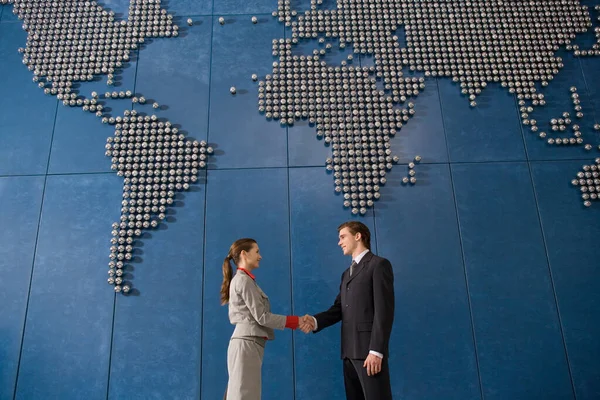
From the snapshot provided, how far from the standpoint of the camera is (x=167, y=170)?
409 cm

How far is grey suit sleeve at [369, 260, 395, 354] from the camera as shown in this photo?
258cm

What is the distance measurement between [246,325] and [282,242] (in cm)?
120

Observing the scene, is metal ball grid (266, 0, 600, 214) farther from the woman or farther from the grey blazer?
the grey blazer

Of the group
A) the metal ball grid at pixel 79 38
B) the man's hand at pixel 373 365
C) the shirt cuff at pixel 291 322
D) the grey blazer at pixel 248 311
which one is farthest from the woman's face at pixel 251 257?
the metal ball grid at pixel 79 38

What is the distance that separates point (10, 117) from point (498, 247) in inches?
163

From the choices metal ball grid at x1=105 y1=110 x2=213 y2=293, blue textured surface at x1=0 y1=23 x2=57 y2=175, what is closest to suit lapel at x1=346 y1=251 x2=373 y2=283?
metal ball grid at x1=105 y1=110 x2=213 y2=293

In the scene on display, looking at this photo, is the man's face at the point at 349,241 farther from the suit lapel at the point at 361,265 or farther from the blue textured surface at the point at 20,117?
the blue textured surface at the point at 20,117

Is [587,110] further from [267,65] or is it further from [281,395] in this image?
[281,395]

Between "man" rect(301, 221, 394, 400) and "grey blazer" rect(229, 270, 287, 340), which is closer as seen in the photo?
"man" rect(301, 221, 394, 400)

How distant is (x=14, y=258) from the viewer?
3928 mm

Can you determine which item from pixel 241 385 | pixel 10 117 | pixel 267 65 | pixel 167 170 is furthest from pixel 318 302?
pixel 10 117

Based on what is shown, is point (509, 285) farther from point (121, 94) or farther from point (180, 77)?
point (121, 94)

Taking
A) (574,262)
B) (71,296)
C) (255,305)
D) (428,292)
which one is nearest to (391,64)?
(428,292)

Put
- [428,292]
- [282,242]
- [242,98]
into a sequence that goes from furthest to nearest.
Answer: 1. [242,98]
2. [282,242]
3. [428,292]
